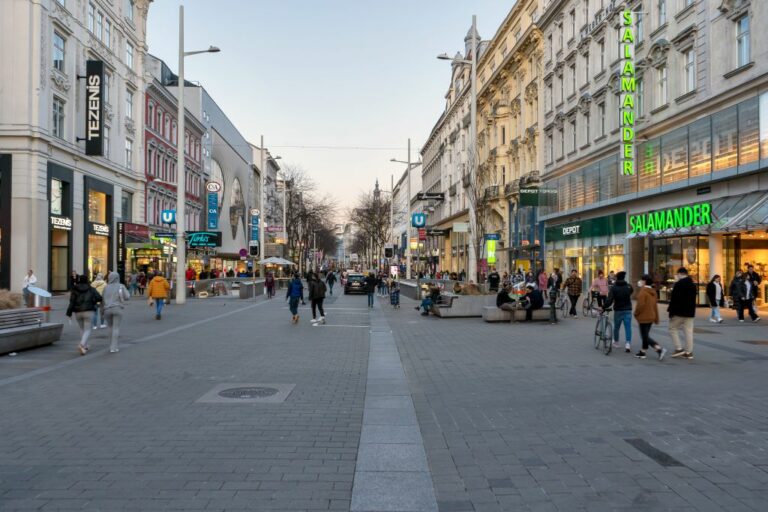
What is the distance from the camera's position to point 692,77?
24.6 meters

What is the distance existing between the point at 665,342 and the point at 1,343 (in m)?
13.7

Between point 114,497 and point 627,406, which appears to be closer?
point 114,497

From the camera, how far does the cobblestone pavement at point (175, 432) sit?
462 cm

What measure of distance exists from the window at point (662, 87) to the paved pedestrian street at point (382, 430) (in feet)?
56.3

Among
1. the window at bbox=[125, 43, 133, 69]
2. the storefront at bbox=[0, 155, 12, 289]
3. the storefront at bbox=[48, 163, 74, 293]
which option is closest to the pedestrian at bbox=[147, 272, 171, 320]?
the storefront at bbox=[0, 155, 12, 289]

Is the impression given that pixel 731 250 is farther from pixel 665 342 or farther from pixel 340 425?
pixel 340 425

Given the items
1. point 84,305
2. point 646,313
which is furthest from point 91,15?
point 646,313

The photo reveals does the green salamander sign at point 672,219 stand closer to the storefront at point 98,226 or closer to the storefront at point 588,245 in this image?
the storefront at point 588,245

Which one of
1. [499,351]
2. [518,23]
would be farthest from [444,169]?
[499,351]

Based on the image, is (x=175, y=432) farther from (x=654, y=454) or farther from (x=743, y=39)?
(x=743, y=39)

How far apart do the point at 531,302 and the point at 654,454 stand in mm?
13817

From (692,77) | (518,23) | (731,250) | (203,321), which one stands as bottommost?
(203,321)

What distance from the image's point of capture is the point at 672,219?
25812 mm

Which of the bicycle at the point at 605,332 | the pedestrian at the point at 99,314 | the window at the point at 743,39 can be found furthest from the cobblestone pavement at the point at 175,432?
the window at the point at 743,39
